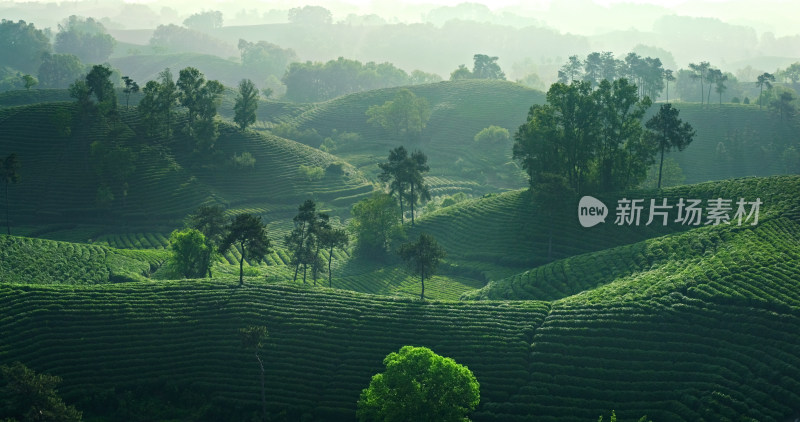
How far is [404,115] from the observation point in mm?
182875

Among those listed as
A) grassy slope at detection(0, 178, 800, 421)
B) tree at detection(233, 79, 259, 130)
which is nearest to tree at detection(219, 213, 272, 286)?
grassy slope at detection(0, 178, 800, 421)

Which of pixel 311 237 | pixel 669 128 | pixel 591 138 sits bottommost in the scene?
pixel 311 237

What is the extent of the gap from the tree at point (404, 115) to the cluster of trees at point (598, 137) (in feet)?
274

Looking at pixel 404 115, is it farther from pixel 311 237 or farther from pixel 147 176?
pixel 311 237

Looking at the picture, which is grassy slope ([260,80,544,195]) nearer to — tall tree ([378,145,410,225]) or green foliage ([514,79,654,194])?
tall tree ([378,145,410,225])

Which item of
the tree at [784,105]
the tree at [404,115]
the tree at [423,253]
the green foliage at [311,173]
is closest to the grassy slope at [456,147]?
the tree at [404,115]

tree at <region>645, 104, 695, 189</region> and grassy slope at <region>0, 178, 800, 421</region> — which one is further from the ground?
tree at <region>645, 104, 695, 189</region>

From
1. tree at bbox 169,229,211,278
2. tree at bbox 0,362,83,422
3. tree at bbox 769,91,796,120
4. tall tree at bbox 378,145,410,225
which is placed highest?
tree at bbox 769,91,796,120

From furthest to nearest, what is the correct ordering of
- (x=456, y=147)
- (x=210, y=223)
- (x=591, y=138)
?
(x=456, y=147), (x=591, y=138), (x=210, y=223)

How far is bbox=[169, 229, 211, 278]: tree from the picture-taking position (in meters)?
83.2

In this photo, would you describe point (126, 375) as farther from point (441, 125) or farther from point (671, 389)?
point (441, 125)

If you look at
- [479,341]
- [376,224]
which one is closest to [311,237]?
[376,224]

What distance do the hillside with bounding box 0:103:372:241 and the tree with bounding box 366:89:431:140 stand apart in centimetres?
4084

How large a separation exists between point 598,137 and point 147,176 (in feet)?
274
